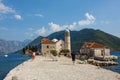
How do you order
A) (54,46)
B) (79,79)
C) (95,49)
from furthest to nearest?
(54,46) → (95,49) → (79,79)

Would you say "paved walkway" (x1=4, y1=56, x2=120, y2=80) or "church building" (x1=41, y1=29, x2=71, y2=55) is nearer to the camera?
"paved walkway" (x1=4, y1=56, x2=120, y2=80)

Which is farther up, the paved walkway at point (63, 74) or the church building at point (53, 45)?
the church building at point (53, 45)

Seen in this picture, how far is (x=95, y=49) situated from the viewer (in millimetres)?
140125

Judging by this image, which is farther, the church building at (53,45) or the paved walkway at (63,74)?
the church building at (53,45)

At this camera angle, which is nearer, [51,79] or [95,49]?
[51,79]

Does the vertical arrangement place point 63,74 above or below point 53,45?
below

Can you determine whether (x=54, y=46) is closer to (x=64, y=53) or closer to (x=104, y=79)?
(x=64, y=53)

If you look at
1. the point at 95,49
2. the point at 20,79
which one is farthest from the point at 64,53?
the point at 20,79

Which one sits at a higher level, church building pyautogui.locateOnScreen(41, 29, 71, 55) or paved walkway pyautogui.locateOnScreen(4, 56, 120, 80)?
church building pyautogui.locateOnScreen(41, 29, 71, 55)

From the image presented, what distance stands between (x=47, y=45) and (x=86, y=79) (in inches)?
5052

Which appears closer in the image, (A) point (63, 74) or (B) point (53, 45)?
(A) point (63, 74)

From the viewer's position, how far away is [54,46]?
491 ft

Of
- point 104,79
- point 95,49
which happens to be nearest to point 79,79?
point 104,79

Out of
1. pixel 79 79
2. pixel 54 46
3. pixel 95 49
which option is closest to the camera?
pixel 79 79
